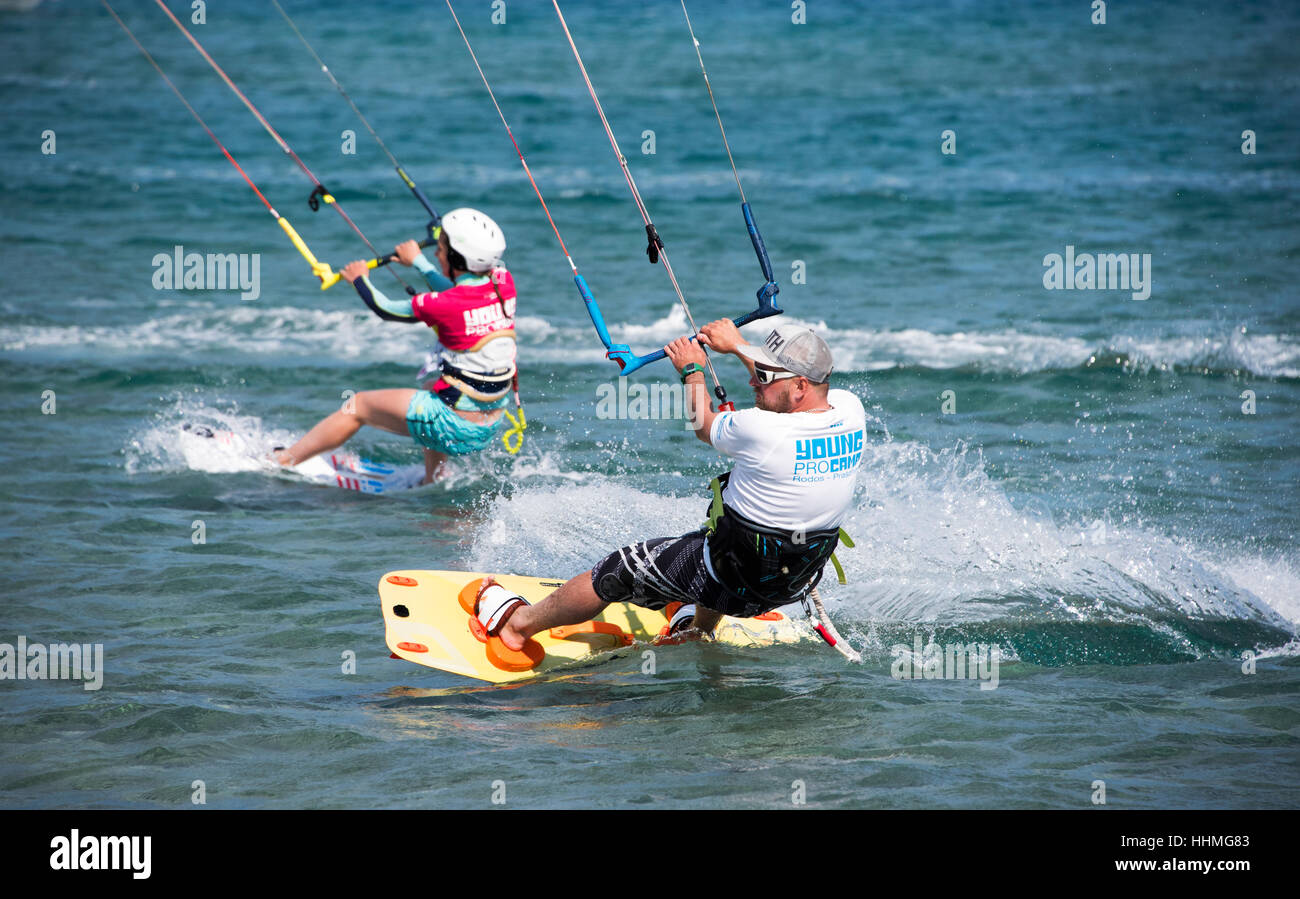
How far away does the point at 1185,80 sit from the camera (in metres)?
29.7

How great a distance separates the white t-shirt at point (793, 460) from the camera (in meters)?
5.74

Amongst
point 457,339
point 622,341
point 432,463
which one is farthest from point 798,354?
point 622,341

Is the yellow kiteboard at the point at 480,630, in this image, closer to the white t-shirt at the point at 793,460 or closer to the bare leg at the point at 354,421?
the white t-shirt at the point at 793,460

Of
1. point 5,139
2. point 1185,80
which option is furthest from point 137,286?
point 1185,80

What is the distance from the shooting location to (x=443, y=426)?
976cm

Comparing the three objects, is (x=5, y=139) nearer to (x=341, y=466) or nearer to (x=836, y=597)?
(x=341, y=466)

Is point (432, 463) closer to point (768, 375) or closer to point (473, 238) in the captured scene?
point (473, 238)

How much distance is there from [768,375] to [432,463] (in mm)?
5265

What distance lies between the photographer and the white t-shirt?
5.74m

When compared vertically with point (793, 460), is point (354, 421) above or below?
above

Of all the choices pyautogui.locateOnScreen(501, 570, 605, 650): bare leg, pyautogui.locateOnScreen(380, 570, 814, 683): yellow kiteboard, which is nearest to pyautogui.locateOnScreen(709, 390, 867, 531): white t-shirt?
pyautogui.locateOnScreen(501, 570, 605, 650): bare leg

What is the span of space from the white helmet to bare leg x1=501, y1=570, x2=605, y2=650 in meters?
3.31

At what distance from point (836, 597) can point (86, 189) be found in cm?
1959

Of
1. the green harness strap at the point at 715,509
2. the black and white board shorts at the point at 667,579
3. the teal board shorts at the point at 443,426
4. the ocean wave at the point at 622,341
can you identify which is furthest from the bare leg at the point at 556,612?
the ocean wave at the point at 622,341
